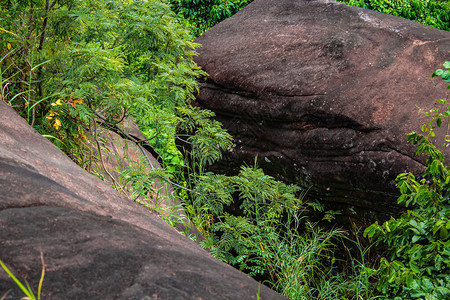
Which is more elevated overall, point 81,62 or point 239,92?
point 81,62

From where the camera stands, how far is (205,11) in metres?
8.66

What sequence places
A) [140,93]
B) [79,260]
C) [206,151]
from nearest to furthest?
1. [79,260]
2. [140,93]
3. [206,151]

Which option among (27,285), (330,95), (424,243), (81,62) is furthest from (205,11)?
(27,285)

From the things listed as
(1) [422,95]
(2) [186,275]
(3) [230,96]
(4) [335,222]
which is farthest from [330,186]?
(2) [186,275]

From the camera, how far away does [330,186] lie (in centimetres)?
407

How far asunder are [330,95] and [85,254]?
3261 millimetres

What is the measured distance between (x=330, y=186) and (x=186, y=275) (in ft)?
9.61

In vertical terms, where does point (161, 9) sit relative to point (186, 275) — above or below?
above

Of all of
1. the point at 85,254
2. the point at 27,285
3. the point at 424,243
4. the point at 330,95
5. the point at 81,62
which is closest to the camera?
the point at 27,285

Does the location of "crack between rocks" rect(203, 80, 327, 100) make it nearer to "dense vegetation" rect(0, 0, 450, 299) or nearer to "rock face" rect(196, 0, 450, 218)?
"rock face" rect(196, 0, 450, 218)

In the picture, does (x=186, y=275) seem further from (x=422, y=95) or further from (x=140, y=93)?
(x=422, y=95)

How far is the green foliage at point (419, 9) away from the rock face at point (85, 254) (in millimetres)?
7762

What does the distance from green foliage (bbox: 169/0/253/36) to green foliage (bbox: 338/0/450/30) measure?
2.03 metres

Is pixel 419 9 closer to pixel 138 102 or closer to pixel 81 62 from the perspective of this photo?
pixel 138 102
